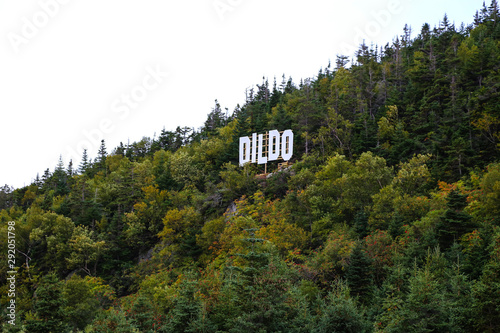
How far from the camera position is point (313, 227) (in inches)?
1750

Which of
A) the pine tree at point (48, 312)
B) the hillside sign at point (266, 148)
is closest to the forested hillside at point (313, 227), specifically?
the pine tree at point (48, 312)

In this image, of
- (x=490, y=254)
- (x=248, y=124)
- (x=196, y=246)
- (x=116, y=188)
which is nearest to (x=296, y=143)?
(x=248, y=124)

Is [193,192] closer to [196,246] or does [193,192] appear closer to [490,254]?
[196,246]

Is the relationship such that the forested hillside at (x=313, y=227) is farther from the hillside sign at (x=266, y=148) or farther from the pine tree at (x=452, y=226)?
the hillside sign at (x=266, y=148)

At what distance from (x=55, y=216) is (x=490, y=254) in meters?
58.3

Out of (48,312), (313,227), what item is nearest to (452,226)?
(313,227)

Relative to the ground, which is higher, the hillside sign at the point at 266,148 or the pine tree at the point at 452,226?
the hillside sign at the point at 266,148

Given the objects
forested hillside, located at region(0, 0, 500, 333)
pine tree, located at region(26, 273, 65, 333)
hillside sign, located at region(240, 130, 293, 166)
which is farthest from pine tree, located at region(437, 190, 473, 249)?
hillside sign, located at region(240, 130, 293, 166)

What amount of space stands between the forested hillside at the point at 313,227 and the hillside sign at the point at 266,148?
6.62 ft

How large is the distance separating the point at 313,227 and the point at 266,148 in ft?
63.0

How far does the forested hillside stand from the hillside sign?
2.02 meters

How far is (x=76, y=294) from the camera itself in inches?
1604

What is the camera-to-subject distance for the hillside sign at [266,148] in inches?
2319

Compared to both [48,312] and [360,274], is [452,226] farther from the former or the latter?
[48,312]
